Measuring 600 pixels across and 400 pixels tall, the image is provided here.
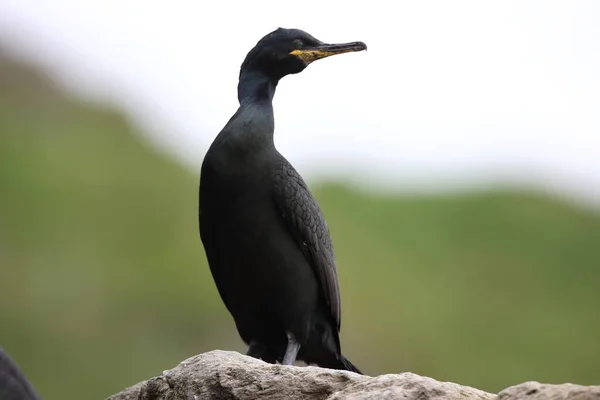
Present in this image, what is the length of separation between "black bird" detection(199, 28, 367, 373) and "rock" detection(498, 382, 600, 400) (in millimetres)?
2451

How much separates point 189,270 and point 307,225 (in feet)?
27.9

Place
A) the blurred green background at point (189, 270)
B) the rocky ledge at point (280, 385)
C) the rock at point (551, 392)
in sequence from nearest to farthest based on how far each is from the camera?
the rock at point (551, 392), the rocky ledge at point (280, 385), the blurred green background at point (189, 270)

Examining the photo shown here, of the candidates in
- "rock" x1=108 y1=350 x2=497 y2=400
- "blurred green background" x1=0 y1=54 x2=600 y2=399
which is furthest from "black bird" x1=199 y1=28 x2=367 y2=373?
"blurred green background" x1=0 y1=54 x2=600 y2=399

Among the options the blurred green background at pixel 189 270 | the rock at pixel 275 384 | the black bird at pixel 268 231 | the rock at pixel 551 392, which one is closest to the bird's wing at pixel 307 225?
the black bird at pixel 268 231

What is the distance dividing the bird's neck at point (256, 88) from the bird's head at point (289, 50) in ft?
0.19

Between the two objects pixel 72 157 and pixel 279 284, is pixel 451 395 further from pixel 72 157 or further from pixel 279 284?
pixel 72 157

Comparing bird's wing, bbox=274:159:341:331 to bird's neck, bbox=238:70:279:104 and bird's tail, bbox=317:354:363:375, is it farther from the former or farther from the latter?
bird's neck, bbox=238:70:279:104

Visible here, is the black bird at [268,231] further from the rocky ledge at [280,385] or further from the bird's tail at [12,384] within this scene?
the bird's tail at [12,384]

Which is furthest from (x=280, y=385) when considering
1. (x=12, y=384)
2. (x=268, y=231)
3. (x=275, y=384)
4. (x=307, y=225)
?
Result: (x=307, y=225)

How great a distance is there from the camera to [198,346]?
45.2 feet

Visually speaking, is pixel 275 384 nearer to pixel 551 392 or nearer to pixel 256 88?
pixel 551 392

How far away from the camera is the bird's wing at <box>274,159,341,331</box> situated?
794cm

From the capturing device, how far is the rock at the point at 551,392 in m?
5.25

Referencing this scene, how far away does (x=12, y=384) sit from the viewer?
19.8 feet
